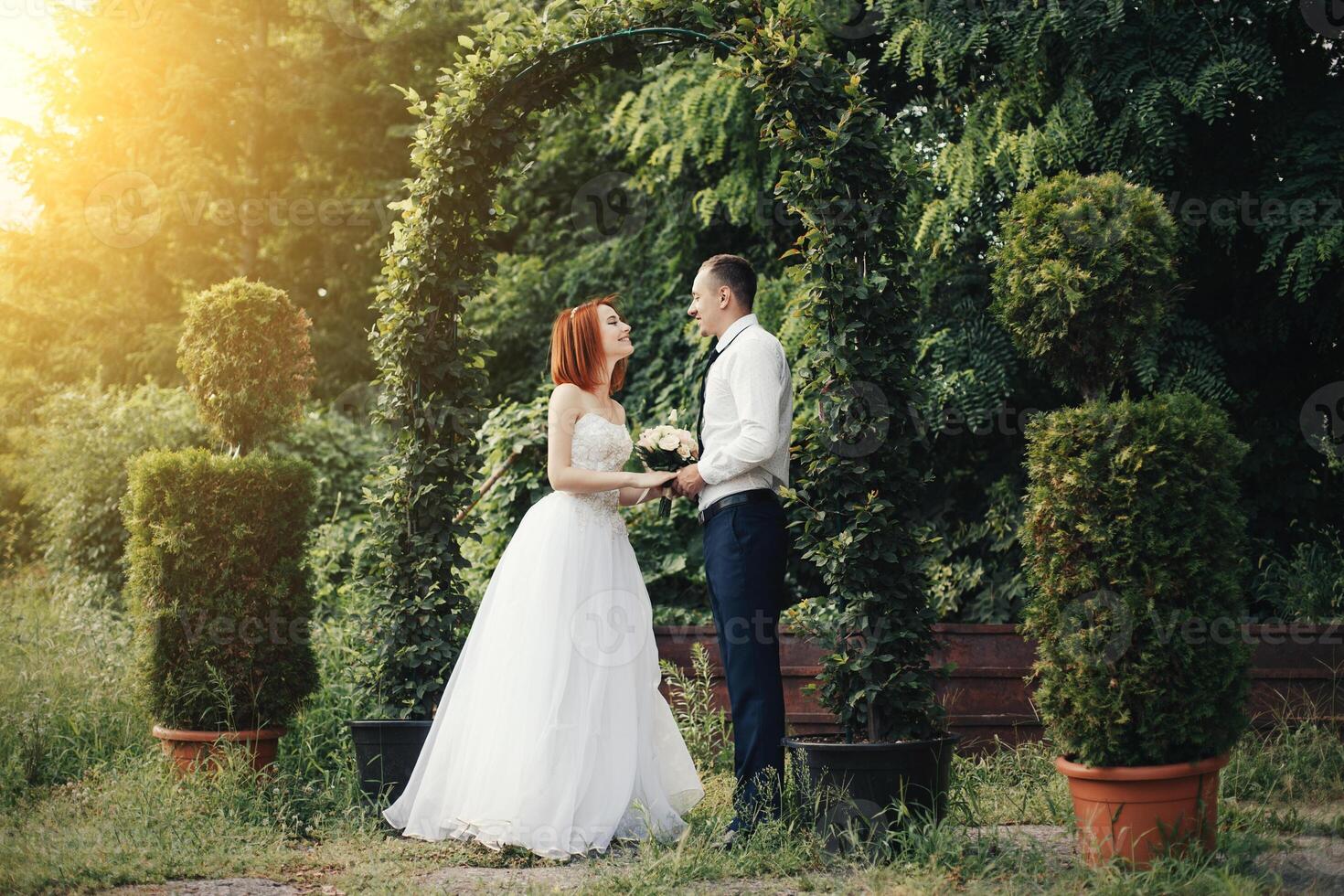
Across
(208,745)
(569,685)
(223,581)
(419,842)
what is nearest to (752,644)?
(569,685)

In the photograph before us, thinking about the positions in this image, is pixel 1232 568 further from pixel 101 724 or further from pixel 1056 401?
pixel 101 724

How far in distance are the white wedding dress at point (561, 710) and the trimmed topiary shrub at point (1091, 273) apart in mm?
1945

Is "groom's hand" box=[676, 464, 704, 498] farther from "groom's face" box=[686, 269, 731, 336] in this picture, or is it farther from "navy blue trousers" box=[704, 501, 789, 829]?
"groom's face" box=[686, 269, 731, 336]

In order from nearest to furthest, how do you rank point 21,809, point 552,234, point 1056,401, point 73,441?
point 21,809 < point 1056,401 < point 73,441 < point 552,234

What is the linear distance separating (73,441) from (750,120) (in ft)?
23.6

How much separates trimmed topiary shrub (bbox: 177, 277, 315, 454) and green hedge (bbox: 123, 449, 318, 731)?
0.33 metres

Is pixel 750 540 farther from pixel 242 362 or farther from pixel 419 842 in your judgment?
pixel 242 362

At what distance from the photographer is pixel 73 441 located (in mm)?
10320

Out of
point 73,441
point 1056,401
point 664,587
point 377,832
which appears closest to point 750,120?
point 1056,401

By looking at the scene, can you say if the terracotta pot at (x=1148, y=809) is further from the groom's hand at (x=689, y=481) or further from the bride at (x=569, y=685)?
the groom's hand at (x=689, y=481)

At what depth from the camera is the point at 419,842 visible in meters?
4.76

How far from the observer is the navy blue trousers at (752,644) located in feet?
14.5

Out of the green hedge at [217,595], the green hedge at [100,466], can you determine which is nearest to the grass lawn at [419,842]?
the green hedge at [217,595]

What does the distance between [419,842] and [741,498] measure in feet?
6.92
